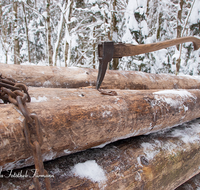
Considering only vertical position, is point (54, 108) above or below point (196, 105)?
above

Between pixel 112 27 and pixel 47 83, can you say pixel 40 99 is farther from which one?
pixel 112 27

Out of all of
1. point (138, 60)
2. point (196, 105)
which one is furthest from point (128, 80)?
point (138, 60)

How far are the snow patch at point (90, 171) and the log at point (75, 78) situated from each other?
1.43m

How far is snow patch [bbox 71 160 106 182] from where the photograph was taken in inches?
42.9

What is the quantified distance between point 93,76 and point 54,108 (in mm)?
1648

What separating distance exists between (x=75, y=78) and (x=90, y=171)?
1594 millimetres

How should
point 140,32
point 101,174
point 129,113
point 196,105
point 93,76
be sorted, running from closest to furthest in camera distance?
1. point 101,174
2. point 129,113
3. point 196,105
4. point 93,76
5. point 140,32

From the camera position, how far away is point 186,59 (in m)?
10.2

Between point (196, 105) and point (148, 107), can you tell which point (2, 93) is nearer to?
point (148, 107)

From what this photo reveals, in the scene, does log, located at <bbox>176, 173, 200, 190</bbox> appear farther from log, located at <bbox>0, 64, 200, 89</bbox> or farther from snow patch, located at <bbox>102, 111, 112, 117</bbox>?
snow patch, located at <bbox>102, 111, 112, 117</bbox>

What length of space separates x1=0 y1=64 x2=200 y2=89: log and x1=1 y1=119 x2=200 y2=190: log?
3.86ft

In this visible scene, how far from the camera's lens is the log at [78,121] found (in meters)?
0.82

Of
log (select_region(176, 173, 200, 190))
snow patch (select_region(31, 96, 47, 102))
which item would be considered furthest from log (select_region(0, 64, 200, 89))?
log (select_region(176, 173, 200, 190))

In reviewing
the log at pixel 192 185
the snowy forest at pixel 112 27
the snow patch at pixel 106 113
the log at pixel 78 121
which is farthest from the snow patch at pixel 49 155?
the snowy forest at pixel 112 27
